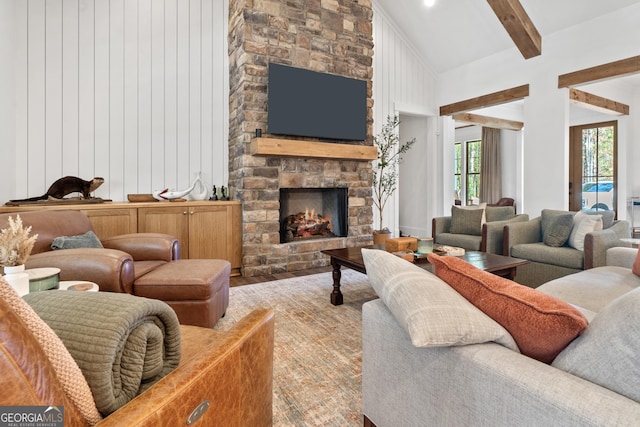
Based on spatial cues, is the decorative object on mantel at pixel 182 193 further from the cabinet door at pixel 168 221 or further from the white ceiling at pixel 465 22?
the white ceiling at pixel 465 22

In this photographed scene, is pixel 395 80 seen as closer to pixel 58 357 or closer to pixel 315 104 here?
pixel 315 104

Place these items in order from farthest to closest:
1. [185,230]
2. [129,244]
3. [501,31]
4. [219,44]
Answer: [501,31]
[219,44]
[185,230]
[129,244]

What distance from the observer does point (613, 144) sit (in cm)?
682

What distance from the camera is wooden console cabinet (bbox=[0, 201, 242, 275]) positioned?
11.2 feet

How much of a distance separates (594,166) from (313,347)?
300 inches

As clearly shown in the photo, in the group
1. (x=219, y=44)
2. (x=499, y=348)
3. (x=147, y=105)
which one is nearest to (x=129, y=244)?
(x=147, y=105)

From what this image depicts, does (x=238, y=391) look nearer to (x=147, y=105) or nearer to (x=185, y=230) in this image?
(x=185, y=230)

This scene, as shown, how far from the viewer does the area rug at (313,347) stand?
157 centimetres

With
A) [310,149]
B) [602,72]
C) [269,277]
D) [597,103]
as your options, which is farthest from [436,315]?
[597,103]

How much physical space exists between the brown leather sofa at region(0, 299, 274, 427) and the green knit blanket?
7 cm

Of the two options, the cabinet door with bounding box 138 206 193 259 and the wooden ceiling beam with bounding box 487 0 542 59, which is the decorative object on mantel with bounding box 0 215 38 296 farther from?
the wooden ceiling beam with bounding box 487 0 542 59

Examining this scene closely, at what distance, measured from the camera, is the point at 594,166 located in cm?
711

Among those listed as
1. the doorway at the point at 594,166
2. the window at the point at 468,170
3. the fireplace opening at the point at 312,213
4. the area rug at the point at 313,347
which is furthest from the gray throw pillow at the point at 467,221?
the window at the point at 468,170

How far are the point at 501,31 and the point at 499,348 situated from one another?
222 inches
